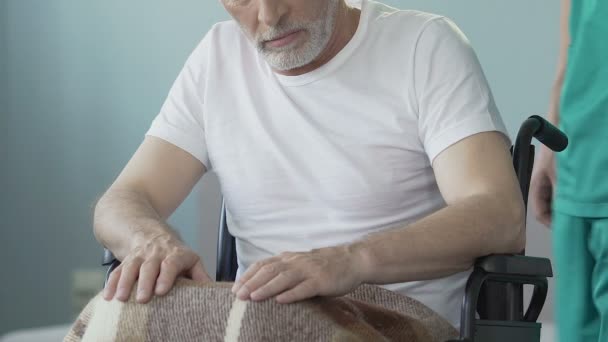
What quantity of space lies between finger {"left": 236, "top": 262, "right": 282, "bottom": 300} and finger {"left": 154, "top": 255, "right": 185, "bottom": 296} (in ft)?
0.37

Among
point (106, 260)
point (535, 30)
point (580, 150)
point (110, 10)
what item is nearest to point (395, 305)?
point (106, 260)

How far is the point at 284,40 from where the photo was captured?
1.67m

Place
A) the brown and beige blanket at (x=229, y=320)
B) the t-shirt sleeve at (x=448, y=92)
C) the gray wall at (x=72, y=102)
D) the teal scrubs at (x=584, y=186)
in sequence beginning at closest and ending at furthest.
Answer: the brown and beige blanket at (x=229, y=320)
the t-shirt sleeve at (x=448, y=92)
the teal scrubs at (x=584, y=186)
the gray wall at (x=72, y=102)

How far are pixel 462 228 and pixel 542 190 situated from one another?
58cm

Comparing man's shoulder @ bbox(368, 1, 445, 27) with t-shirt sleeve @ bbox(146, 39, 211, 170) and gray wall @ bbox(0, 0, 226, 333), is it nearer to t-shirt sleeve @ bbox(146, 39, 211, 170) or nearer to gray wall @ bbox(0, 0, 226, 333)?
t-shirt sleeve @ bbox(146, 39, 211, 170)

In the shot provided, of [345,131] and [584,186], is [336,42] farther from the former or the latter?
[584,186]

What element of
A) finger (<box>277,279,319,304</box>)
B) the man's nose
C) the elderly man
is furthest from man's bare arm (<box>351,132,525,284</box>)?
the man's nose

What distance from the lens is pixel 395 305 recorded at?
4.70 ft

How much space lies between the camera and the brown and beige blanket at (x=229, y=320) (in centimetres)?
120

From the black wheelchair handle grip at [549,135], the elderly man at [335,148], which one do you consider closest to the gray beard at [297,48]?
the elderly man at [335,148]

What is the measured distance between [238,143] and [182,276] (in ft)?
1.33

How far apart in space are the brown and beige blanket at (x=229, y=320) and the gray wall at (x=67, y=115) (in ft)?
6.27

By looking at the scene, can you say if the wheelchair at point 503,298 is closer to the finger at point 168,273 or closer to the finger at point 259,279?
the finger at point 259,279

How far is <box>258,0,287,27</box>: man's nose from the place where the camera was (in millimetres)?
1645
